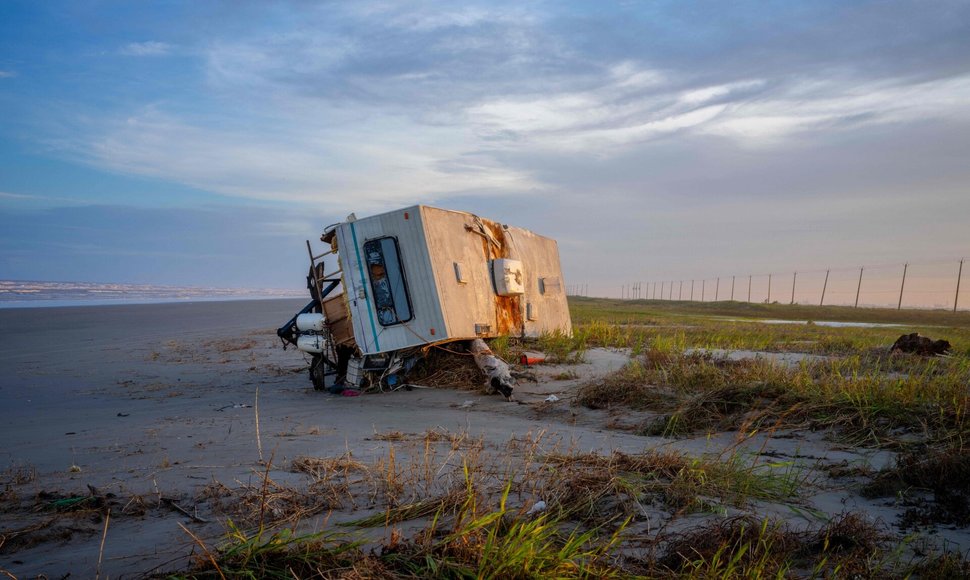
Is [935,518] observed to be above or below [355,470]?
below

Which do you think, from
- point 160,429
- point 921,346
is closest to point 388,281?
point 160,429

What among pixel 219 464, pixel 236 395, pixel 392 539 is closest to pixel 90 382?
pixel 236 395

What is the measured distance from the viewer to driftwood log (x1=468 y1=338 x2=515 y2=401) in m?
9.30

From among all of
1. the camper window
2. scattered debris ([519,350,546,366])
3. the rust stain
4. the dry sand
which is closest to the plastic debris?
the dry sand

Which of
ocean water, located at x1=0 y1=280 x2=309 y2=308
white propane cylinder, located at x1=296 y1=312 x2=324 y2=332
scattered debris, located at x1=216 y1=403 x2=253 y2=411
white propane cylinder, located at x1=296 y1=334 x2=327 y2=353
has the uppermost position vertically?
ocean water, located at x1=0 y1=280 x2=309 y2=308

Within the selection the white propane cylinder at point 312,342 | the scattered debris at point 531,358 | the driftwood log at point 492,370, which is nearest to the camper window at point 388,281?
the driftwood log at point 492,370

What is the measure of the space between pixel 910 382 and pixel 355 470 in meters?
5.90

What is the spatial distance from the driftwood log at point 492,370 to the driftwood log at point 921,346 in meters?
8.78

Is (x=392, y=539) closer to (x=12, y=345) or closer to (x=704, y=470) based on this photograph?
(x=704, y=470)

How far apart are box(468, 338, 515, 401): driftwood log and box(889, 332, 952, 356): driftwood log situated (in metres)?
8.78

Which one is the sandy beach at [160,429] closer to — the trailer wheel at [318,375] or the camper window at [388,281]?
the trailer wheel at [318,375]

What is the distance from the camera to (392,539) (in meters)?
3.00

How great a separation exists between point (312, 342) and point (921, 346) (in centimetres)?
1218

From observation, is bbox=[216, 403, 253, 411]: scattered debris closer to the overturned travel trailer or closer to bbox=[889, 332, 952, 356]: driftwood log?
the overturned travel trailer
